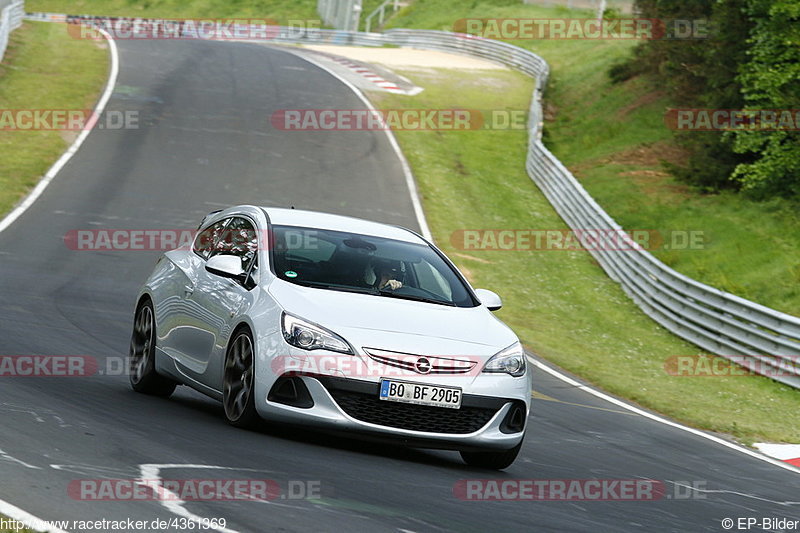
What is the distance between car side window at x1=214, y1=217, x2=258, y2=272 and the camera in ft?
30.7

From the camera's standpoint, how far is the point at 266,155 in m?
30.6

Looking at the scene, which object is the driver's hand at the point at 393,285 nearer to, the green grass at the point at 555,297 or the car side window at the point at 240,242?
the car side window at the point at 240,242

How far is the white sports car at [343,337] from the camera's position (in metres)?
8.02

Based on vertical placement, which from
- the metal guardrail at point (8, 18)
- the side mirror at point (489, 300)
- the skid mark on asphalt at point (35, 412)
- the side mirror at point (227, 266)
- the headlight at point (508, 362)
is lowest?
the skid mark on asphalt at point (35, 412)

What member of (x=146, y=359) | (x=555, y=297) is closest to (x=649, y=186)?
(x=555, y=297)

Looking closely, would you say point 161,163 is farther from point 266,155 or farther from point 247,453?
point 247,453

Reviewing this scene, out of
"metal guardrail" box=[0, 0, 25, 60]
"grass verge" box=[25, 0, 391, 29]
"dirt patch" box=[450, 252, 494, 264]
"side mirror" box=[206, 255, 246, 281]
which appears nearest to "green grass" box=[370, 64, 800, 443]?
"dirt patch" box=[450, 252, 494, 264]

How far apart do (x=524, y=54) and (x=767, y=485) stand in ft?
139

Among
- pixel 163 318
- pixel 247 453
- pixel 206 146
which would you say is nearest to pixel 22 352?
pixel 163 318

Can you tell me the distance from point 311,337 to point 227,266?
3.79 ft

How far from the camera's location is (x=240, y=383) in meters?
8.50

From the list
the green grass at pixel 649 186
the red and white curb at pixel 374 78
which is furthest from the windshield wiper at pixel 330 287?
the red and white curb at pixel 374 78

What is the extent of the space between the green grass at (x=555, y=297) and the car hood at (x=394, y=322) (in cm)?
604

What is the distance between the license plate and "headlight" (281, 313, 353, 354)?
1.14 ft
